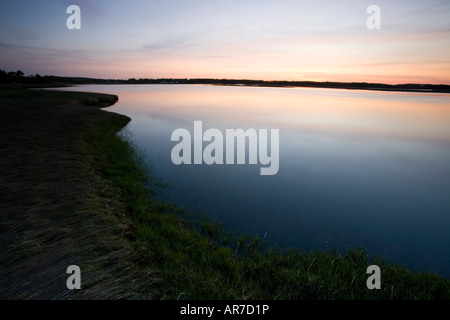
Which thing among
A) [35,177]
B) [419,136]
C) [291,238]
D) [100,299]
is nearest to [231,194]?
[291,238]

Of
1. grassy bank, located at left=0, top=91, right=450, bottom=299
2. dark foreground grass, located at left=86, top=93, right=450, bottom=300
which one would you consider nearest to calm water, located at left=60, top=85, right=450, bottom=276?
dark foreground grass, located at left=86, top=93, right=450, bottom=300

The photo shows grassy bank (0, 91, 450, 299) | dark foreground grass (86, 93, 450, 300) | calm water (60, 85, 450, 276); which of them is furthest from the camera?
calm water (60, 85, 450, 276)

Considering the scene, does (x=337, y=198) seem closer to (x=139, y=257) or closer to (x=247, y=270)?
(x=247, y=270)

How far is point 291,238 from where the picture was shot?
21.7 feet

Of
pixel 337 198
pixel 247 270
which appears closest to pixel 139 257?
pixel 247 270

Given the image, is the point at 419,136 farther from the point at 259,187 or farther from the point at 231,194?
the point at 231,194

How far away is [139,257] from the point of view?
4922 millimetres

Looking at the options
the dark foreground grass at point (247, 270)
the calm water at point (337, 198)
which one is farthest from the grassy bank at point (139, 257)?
the calm water at point (337, 198)

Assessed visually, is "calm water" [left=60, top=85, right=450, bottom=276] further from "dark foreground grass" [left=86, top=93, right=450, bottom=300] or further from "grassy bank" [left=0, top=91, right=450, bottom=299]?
"grassy bank" [left=0, top=91, right=450, bottom=299]

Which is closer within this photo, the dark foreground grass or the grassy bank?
the grassy bank

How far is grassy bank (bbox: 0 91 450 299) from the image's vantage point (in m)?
4.05

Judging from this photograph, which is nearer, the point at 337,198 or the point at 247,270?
the point at 247,270

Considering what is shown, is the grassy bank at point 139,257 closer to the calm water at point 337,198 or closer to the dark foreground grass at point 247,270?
the dark foreground grass at point 247,270

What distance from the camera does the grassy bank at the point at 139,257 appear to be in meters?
4.05
